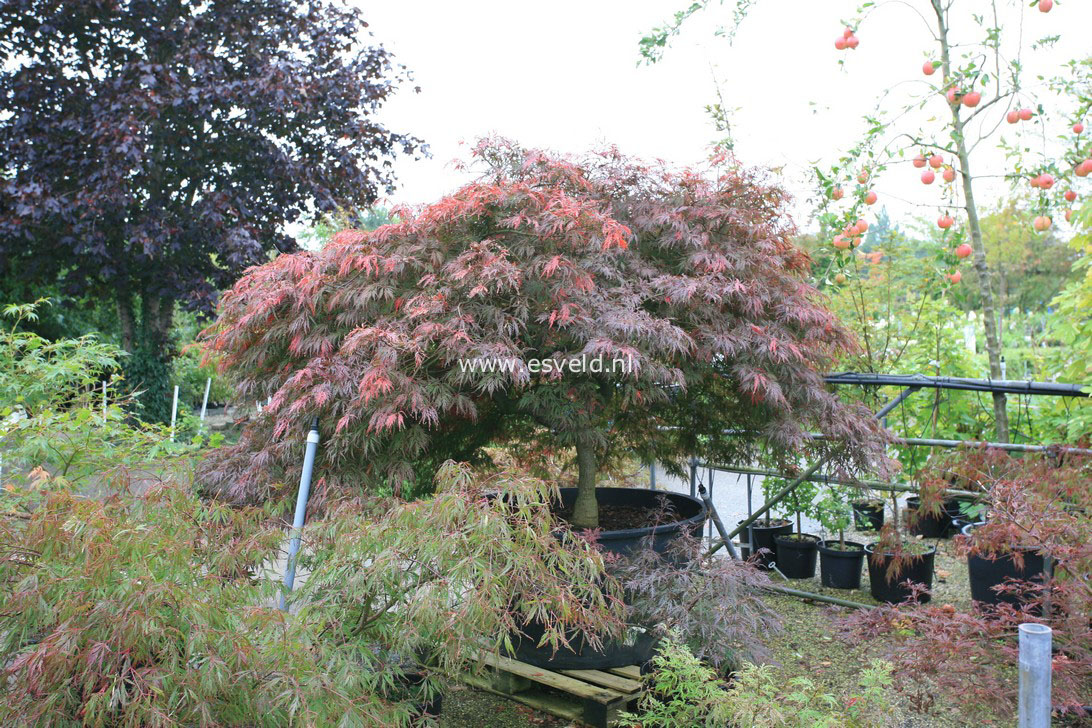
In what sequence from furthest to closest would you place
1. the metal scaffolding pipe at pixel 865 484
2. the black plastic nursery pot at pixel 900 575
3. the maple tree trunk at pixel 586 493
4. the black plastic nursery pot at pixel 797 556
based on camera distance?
the black plastic nursery pot at pixel 797 556
the black plastic nursery pot at pixel 900 575
the metal scaffolding pipe at pixel 865 484
the maple tree trunk at pixel 586 493

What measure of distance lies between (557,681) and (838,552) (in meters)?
2.19

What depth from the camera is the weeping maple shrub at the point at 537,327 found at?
2781 millimetres

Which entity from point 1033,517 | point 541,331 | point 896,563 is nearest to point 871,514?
point 896,563

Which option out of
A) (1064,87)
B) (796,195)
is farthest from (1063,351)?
(796,195)

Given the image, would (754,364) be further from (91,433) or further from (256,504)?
(91,433)

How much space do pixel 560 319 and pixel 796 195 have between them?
1.37 meters

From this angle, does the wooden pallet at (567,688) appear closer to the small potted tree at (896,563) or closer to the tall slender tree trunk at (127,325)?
the small potted tree at (896,563)

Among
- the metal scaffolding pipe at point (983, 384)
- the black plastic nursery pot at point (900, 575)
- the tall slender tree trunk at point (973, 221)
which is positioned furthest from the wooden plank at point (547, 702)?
the tall slender tree trunk at point (973, 221)

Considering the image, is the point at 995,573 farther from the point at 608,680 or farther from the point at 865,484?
the point at 608,680

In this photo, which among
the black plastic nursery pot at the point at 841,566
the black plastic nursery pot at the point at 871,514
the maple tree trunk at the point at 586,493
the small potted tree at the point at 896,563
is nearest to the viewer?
the maple tree trunk at the point at 586,493

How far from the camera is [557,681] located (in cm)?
293

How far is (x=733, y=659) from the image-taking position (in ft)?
8.93

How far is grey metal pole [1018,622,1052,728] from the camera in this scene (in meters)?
1.62

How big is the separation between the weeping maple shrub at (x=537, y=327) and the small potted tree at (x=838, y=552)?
1.22 metres
